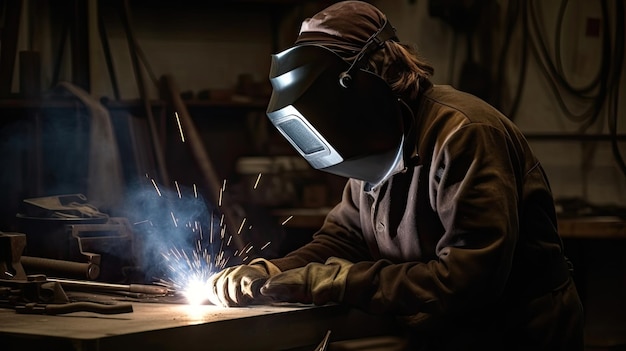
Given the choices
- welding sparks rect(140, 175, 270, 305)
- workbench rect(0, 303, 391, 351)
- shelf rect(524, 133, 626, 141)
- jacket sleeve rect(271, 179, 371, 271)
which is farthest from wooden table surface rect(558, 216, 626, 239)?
workbench rect(0, 303, 391, 351)

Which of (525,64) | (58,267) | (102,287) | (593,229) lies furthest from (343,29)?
(525,64)

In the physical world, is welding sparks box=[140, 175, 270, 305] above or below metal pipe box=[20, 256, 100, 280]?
below

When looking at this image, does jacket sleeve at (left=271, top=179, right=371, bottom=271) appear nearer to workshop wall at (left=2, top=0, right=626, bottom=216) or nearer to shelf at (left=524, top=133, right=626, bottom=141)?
workshop wall at (left=2, top=0, right=626, bottom=216)

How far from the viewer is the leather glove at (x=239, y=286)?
2975 millimetres

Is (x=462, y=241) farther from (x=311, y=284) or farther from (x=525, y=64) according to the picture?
(x=525, y=64)

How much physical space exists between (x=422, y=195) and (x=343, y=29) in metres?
0.51

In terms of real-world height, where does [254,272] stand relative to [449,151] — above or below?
below

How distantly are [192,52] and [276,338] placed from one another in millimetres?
3622

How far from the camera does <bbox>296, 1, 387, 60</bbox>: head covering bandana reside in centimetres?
290

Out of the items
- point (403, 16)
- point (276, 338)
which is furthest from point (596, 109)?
point (276, 338)

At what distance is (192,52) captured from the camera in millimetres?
6133

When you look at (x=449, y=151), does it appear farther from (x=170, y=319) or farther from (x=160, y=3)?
(x=160, y=3)

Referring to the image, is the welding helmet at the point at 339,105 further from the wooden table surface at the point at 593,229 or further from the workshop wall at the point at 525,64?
the workshop wall at the point at 525,64

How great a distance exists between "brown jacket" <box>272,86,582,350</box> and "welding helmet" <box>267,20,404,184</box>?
0.10 metres
